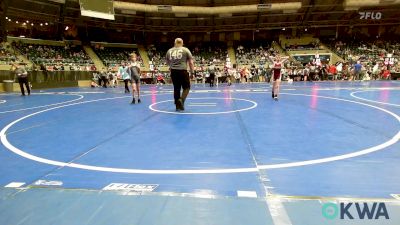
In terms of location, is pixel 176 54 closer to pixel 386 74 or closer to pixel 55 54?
pixel 386 74

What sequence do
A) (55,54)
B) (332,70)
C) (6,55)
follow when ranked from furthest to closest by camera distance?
(55,54) → (332,70) → (6,55)

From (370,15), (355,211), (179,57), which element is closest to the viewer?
(355,211)

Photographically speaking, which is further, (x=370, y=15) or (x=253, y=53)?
(x=253, y=53)

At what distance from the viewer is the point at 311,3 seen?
3288 cm

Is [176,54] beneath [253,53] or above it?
beneath

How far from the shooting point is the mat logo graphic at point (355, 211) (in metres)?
2.21

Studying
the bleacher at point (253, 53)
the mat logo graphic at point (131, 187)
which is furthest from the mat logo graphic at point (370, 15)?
the mat logo graphic at point (131, 187)

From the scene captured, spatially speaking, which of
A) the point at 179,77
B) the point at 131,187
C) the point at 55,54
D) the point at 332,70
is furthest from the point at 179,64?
the point at 55,54

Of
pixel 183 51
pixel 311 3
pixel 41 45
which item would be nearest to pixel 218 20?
pixel 311 3

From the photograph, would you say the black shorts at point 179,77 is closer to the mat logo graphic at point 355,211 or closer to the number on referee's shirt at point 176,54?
the number on referee's shirt at point 176,54

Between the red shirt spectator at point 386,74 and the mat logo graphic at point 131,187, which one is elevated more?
the red shirt spectator at point 386,74

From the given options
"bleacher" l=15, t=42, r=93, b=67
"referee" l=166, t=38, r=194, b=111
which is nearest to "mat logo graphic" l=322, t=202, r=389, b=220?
"referee" l=166, t=38, r=194, b=111

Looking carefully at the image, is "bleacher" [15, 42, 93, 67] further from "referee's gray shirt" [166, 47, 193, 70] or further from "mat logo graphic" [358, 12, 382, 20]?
"mat logo graphic" [358, 12, 382, 20]

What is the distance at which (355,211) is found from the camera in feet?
7.52
